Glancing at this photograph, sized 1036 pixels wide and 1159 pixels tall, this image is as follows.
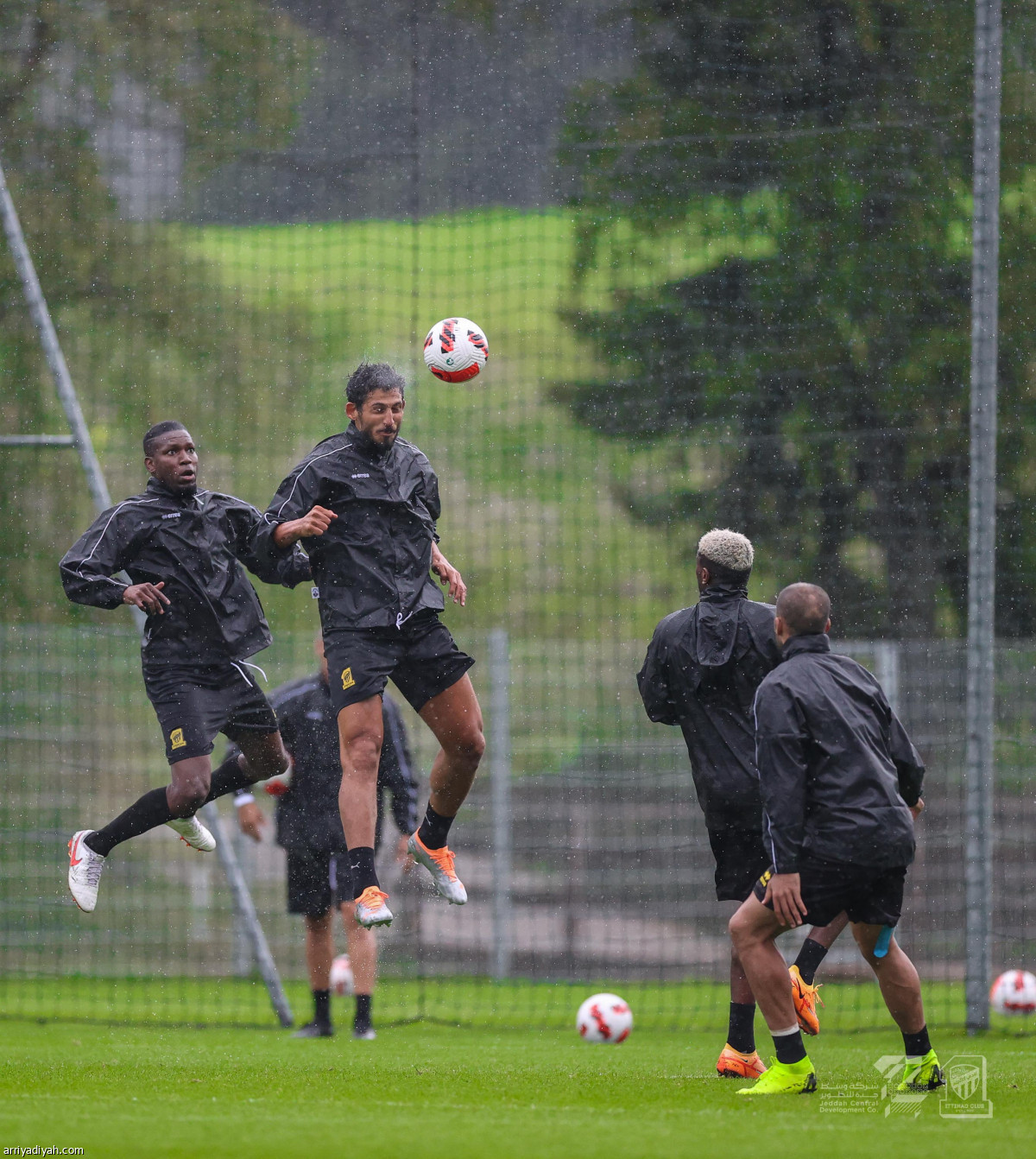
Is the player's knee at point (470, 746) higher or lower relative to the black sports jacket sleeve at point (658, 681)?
lower

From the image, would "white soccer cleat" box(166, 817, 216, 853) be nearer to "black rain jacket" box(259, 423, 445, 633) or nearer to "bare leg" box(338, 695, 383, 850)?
"bare leg" box(338, 695, 383, 850)

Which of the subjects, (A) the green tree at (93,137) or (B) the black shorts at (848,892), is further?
(A) the green tree at (93,137)

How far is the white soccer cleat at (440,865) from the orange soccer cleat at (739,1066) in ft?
4.61

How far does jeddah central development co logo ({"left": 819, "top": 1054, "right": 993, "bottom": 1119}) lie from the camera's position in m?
5.43

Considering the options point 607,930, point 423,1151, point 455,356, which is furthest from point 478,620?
point 423,1151

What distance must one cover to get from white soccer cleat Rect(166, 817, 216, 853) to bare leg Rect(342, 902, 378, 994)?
0.88 metres

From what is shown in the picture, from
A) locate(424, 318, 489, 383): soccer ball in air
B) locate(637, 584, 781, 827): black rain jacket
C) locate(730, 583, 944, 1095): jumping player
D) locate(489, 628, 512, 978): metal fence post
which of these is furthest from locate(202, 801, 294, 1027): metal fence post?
locate(730, 583, 944, 1095): jumping player

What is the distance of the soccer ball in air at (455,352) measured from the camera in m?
7.07

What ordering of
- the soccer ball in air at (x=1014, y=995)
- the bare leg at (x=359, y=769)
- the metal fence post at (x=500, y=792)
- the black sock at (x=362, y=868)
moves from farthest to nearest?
the metal fence post at (x=500, y=792) → the soccer ball in air at (x=1014, y=995) → the bare leg at (x=359, y=769) → the black sock at (x=362, y=868)

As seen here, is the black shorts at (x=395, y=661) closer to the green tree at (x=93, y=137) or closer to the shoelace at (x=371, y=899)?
the shoelace at (x=371, y=899)

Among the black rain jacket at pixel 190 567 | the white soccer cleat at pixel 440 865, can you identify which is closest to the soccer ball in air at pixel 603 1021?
the white soccer cleat at pixel 440 865

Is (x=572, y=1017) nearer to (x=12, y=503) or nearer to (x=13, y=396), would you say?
(x=12, y=503)

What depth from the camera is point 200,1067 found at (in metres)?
6.85

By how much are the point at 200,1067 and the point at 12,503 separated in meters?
4.98
